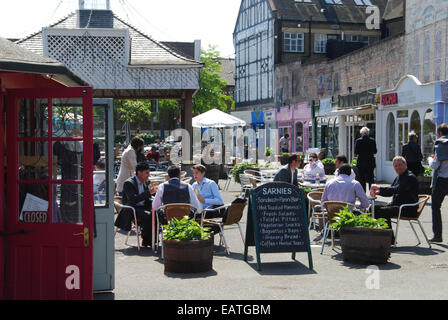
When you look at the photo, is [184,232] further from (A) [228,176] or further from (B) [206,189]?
(A) [228,176]

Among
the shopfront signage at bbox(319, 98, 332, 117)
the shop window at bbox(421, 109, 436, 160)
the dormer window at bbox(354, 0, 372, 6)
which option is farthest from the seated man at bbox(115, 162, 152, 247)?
the dormer window at bbox(354, 0, 372, 6)

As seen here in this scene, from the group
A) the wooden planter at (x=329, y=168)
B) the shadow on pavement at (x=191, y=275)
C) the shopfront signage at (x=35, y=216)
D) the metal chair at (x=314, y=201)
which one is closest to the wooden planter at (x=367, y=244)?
the shadow on pavement at (x=191, y=275)

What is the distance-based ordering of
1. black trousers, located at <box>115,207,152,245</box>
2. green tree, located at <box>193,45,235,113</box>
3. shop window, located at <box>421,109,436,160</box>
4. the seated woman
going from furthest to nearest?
green tree, located at <box>193,45,235,113</box> → shop window, located at <box>421,109,436,160</box> → the seated woman → black trousers, located at <box>115,207,152,245</box>

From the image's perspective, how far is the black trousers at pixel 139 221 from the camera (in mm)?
9422

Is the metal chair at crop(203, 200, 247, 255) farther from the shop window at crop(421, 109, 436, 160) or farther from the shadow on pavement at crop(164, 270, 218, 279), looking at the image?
the shop window at crop(421, 109, 436, 160)

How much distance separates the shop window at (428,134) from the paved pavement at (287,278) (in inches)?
457

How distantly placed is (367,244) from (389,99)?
16350 millimetres

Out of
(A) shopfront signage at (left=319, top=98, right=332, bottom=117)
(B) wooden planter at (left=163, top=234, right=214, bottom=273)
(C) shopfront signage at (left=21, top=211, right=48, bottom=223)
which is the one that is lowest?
(B) wooden planter at (left=163, top=234, right=214, bottom=273)

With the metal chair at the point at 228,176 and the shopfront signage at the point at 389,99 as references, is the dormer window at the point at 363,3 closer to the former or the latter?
the shopfront signage at the point at 389,99

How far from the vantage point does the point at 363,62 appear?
3073 centimetres

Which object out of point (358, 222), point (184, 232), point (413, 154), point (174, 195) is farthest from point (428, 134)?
point (184, 232)

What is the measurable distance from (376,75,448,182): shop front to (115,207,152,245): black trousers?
12951mm

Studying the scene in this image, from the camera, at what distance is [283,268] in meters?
8.23

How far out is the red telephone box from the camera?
5.64m
